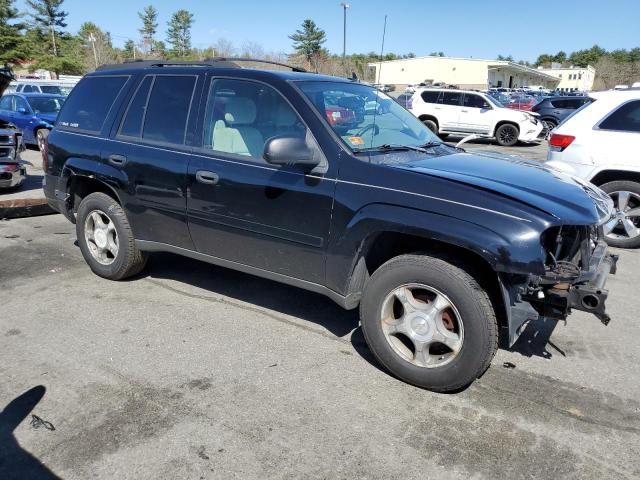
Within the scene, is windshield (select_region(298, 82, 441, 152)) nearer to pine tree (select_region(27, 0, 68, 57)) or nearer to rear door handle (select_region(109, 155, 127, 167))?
rear door handle (select_region(109, 155, 127, 167))

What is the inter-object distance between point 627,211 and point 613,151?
2.46ft

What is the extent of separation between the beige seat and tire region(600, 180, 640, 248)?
15.3 feet

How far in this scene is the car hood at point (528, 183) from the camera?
2.99m

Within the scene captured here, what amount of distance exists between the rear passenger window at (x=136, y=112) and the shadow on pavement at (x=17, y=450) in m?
2.27

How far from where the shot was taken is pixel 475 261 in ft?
10.4

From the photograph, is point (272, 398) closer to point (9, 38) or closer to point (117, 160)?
point (117, 160)

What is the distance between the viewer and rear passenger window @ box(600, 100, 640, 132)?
628 cm

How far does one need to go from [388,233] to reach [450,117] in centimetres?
1638

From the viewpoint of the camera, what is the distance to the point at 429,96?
62.1ft

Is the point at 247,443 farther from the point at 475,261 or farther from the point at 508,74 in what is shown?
the point at 508,74

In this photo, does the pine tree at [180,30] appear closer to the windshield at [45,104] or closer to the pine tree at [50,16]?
the pine tree at [50,16]

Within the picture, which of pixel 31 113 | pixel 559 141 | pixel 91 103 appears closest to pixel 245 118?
pixel 91 103

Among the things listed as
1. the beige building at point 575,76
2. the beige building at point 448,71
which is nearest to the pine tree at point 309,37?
the beige building at point 448,71

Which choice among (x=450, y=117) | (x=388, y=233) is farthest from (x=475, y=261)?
(x=450, y=117)
